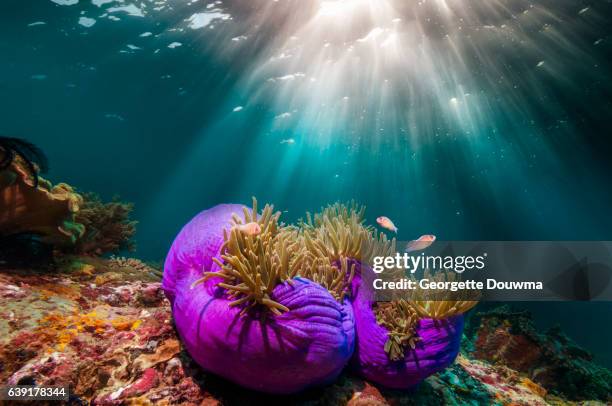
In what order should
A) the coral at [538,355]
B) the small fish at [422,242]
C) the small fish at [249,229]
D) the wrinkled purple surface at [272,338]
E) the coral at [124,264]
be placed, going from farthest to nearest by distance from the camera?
the coral at [538,355]
the small fish at [422,242]
the coral at [124,264]
the small fish at [249,229]
the wrinkled purple surface at [272,338]

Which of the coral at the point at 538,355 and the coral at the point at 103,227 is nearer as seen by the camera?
the coral at the point at 103,227

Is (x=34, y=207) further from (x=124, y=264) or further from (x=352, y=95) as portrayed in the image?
(x=352, y=95)

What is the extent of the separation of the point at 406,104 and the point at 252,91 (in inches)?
344

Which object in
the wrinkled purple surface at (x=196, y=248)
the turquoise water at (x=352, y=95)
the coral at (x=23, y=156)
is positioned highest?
the turquoise water at (x=352, y=95)

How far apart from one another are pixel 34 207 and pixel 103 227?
160cm

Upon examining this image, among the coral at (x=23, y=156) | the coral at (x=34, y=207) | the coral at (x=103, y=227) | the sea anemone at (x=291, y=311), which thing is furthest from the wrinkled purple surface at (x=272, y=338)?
the coral at (x=103, y=227)

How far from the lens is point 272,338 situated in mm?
2105

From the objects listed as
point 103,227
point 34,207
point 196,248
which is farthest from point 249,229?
point 103,227

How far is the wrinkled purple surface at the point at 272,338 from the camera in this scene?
2.11 metres

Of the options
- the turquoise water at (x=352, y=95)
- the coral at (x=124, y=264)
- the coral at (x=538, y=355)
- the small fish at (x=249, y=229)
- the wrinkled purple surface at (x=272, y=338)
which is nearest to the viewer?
the wrinkled purple surface at (x=272, y=338)

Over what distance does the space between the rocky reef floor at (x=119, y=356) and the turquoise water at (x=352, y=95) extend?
10.9m

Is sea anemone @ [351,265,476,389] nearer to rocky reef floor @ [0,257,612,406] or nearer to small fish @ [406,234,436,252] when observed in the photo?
rocky reef floor @ [0,257,612,406]

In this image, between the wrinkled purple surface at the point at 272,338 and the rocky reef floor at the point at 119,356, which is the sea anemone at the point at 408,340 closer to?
the rocky reef floor at the point at 119,356

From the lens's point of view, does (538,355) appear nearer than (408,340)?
No
